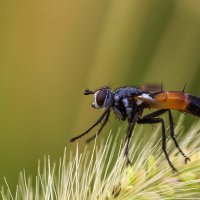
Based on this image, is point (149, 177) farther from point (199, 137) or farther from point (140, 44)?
point (140, 44)

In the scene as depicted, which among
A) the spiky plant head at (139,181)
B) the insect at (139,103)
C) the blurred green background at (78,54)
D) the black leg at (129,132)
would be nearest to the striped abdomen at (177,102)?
the insect at (139,103)

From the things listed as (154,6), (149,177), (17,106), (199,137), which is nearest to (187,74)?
(154,6)

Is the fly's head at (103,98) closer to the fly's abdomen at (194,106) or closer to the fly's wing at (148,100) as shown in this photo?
the fly's wing at (148,100)

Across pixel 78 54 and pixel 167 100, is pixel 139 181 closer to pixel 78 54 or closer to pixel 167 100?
pixel 167 100

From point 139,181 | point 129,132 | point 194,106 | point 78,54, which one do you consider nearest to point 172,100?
point 194,106

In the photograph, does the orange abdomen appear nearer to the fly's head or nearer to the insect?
the insect
